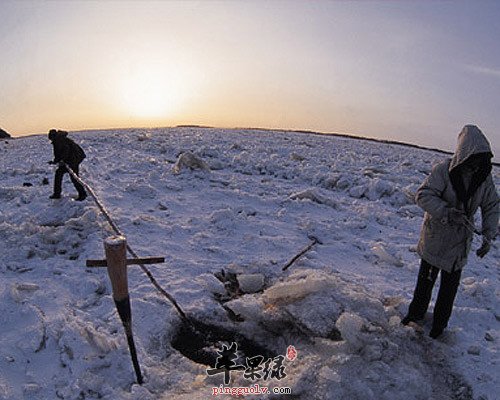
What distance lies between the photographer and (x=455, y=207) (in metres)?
4.18

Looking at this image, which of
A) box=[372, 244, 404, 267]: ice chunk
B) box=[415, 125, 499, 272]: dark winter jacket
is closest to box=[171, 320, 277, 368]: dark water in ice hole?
box=[415, 125, 499, 272]: dark winter jacket

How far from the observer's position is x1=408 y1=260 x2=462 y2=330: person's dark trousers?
448 centimetres

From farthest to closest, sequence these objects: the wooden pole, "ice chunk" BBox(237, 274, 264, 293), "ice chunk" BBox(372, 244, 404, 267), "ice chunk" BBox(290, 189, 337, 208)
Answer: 1. "ice chunk" BBox(290, 189, 337, 208)
2. "ice chunk" BBox(372, 244, 404, 267)
3. "ice chunk" BBox(237, 274, 264, 293)
4. the wooden pole

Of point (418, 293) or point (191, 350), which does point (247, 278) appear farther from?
point (418, 293)

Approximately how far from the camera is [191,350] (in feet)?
15.0

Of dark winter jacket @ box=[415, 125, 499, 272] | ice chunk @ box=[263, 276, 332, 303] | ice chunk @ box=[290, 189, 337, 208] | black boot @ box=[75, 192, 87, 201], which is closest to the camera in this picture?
dark winter jacket @ box=[415, 125, 499, 272]

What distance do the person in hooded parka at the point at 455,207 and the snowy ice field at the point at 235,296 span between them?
858 mm

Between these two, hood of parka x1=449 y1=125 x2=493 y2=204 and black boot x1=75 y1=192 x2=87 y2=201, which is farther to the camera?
black boot x1=75 y1=192 x2=87 y2=201

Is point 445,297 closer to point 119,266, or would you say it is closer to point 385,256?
point 385,256

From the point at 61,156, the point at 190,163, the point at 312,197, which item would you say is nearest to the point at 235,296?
the point at 312,197

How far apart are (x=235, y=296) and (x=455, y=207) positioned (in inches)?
117

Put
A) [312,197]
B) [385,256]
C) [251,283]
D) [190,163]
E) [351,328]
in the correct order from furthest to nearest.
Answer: [190,163], [312,197], [385,256], [251,283], [351,328]

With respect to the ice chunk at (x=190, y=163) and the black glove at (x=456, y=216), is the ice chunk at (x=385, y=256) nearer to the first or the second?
the black glove at (x=456, y=216)

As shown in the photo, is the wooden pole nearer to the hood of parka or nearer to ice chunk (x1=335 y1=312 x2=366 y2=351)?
ice chunk (x1=335 y1=312 x2=366 y2=351)
